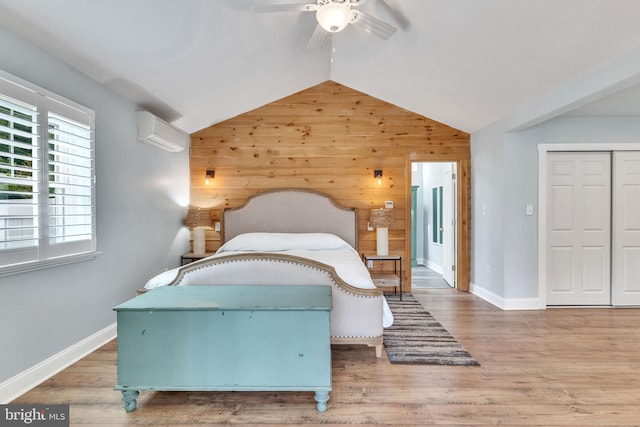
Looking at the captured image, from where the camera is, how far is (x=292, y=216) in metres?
4.50

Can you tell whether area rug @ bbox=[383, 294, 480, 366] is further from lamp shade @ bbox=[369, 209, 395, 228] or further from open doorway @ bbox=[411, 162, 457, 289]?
open doorway @ bbox=[411, 162, 457, 289]

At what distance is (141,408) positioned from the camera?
1.95 m

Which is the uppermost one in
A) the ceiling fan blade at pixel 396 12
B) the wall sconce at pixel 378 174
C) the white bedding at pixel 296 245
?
Result: the ceiling fan blade at pixel 396 12

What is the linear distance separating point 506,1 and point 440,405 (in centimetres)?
256

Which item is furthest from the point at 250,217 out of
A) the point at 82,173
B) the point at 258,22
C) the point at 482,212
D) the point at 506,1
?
the point at 506,1

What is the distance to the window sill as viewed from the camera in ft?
6.46

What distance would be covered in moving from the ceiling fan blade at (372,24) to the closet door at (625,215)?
3.28 m

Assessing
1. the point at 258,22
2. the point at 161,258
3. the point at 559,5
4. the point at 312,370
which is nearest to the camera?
the point at 312,370

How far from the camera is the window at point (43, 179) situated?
197cm

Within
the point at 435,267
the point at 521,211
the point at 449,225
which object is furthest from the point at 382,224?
the point at 435,267

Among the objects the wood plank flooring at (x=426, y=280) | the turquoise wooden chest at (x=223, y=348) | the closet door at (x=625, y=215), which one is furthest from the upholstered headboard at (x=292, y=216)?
the closet door at (x=625, y=215)

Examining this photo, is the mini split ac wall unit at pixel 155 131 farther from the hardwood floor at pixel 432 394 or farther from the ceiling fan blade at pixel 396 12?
the ceiling fan blade at pixel 396 12

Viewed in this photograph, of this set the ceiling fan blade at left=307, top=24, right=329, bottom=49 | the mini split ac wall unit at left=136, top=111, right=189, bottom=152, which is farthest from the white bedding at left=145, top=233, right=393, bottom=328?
the ceiling fan blade at left=307, top=24, right=329, bottom=49

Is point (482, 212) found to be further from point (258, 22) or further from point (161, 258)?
point (161, 258)
